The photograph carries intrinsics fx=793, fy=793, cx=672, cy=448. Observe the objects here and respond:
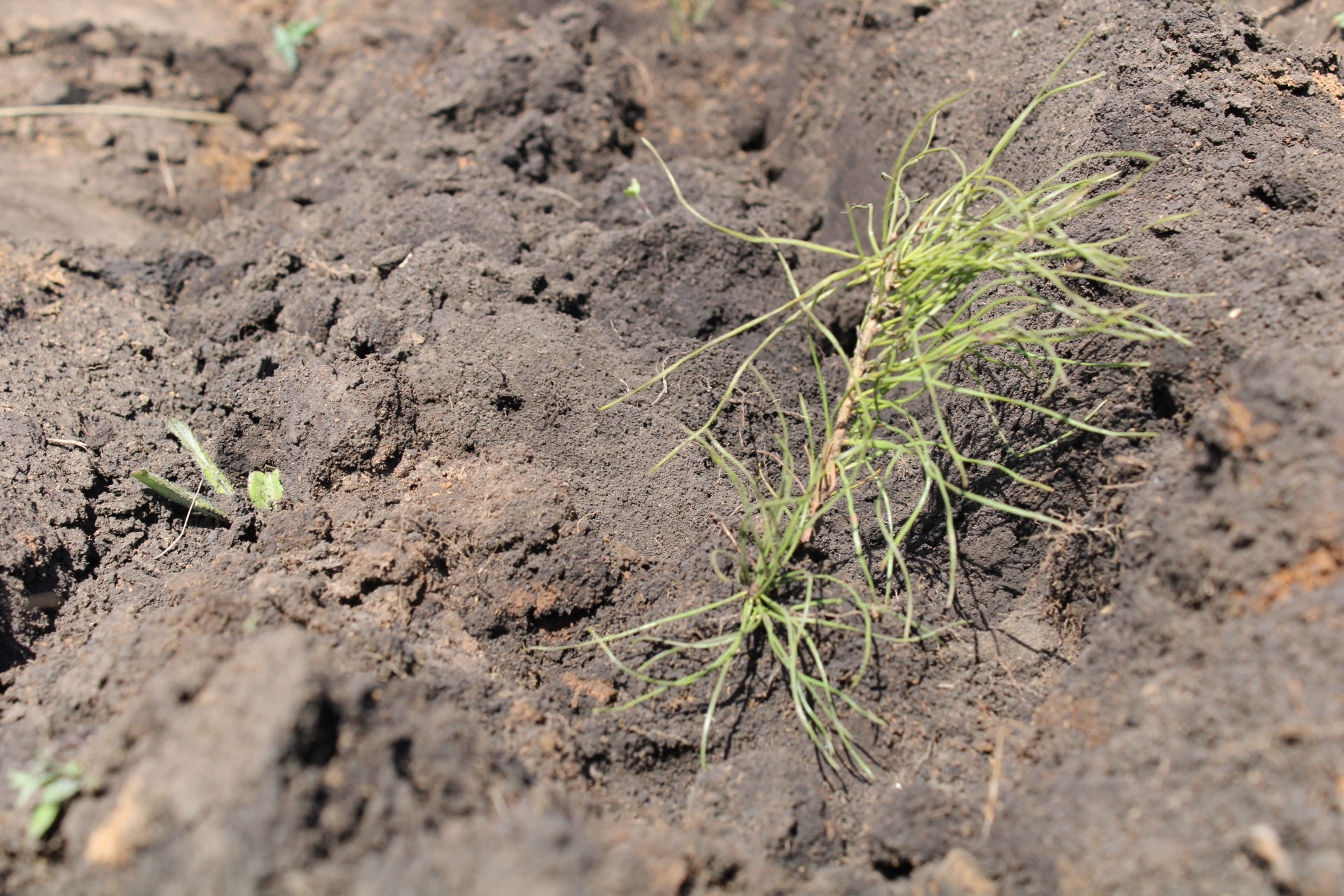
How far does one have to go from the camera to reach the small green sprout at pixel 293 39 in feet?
10.8

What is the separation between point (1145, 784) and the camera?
1.17 meters

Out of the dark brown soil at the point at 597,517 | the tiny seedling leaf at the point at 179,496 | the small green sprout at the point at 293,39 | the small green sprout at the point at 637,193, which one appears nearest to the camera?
the dark brown soil at the point at 597,517

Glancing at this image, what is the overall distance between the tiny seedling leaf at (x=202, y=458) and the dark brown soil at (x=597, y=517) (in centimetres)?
5

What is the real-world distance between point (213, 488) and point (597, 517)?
0.93 metres

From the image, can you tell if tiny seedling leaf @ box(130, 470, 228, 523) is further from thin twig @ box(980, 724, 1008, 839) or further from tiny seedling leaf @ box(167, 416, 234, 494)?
thin twig @ box(980, 724, 1008, 839)

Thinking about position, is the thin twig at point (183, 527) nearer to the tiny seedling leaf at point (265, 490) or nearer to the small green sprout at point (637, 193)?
the tiny seedling leaf at point (265, 490)

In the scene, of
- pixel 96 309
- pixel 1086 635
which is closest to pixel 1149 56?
pixel 1086 635

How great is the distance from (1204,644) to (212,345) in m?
2.35

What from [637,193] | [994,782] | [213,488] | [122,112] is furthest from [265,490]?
[122,112]

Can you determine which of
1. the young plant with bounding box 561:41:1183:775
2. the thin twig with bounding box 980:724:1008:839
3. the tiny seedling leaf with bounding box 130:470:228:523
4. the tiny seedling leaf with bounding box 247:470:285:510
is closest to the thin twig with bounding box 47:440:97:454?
the tiny seedling leaf with bounding box 130:470:228:523

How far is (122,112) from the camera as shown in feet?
10.1

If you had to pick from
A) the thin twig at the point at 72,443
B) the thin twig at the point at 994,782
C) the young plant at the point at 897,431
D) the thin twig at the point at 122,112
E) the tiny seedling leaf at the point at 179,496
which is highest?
the thin twig at the point at 122,112

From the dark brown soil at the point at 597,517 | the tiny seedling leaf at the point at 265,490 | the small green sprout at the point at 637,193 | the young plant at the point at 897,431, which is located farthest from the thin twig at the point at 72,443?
the small green sprout at the point at 637,193

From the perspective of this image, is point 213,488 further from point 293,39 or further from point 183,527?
point 293,39
